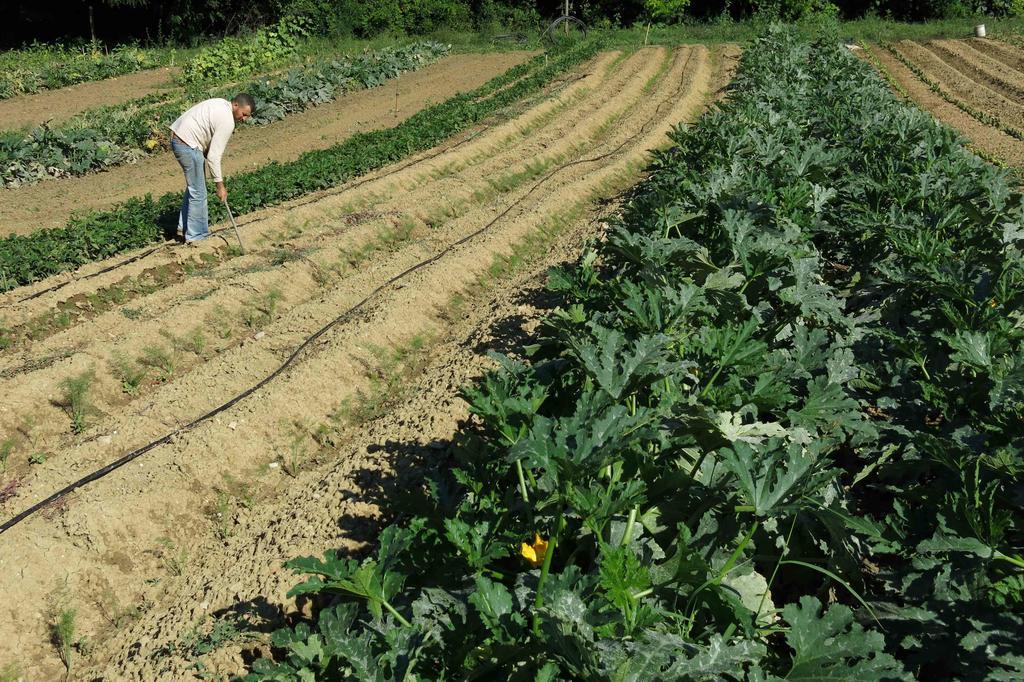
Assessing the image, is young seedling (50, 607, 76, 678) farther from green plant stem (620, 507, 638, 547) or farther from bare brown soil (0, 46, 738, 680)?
green plant stem (620, 507, 638, 547)

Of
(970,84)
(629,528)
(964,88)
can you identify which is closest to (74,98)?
(629,528)

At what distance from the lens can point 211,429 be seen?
573 cm

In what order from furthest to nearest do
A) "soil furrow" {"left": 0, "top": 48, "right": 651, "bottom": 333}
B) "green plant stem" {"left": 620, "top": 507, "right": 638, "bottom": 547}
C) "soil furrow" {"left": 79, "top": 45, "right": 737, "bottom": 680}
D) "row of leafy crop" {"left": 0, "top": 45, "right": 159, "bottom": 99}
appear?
"row of leafy crop" {"left": 0, "top": 45, "right": 159, "bottom": 99}
"soil furrow" {"left": 0, "top": 48, "right": 651, "bottom": 333}
"soil furrow" {"left": 79, "top": 45, "right": 737, "bottom": 680}
"green plant stem" {"left": 620, "top": 507, "right": 638, "bottom": 547}

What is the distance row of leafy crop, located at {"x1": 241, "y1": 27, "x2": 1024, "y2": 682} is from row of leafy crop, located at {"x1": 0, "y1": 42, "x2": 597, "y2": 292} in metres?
6.19

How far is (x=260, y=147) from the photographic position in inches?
611

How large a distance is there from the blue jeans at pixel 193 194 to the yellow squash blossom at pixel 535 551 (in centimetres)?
699

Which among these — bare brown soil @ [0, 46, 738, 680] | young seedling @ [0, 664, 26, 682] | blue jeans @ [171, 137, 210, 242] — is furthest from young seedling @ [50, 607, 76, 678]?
blue jeans @ [171, 137, 210, 242]

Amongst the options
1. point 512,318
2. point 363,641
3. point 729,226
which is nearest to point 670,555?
point 363,641

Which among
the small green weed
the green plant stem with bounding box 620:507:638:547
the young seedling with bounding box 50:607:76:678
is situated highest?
the green plant stem with bounding box 620:507:638:547

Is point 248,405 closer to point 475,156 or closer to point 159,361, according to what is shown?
point 159,361

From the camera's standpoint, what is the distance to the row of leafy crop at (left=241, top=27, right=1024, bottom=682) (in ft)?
7.97

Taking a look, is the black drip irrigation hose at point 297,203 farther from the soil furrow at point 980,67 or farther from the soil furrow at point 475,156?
the soil furrow at point 980,67

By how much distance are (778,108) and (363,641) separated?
1162 centimetres

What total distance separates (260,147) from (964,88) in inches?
724
